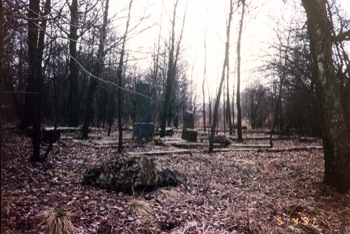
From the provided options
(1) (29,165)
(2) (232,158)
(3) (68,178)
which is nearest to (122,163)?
(3) (68,178)

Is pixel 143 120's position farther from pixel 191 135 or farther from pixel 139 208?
pixel 139 208

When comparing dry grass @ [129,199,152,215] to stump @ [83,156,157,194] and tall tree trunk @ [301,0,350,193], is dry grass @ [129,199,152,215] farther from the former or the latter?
tall tree trunk @ [301,0,350,193]

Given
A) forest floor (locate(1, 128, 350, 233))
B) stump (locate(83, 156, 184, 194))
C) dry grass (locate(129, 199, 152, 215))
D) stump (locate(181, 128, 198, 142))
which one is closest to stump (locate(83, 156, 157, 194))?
stump (locate(83, 156, 184, 194))

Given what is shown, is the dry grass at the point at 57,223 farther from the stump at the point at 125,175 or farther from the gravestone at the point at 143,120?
the gravestone at the point at 143,120

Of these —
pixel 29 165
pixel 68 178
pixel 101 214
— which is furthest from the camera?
pixel 29 165

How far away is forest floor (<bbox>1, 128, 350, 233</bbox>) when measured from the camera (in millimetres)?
4594

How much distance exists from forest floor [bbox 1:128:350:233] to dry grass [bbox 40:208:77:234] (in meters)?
0.09

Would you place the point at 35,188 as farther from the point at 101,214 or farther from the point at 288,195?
the point at 288,195

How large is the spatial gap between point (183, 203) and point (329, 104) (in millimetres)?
3941

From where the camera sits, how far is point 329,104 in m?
6.93

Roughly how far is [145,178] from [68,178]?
1755 millimetres

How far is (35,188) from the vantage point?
18.5 feet

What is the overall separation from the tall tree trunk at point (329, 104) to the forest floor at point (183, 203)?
0.45 meters

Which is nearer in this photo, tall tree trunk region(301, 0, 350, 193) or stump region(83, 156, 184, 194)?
stump region(83, 156, 184, 194)
